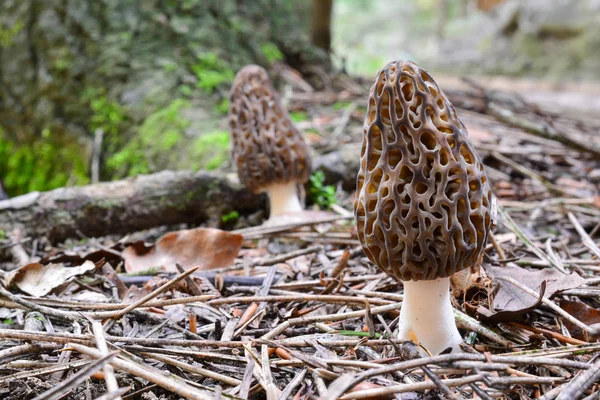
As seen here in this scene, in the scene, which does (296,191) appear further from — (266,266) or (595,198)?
(595,198)

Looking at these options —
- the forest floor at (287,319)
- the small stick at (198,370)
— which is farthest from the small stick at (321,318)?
the small stick at (198,370)

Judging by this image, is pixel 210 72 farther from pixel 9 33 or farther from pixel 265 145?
pixel 9 33

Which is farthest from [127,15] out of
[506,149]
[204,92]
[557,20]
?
[557,20]

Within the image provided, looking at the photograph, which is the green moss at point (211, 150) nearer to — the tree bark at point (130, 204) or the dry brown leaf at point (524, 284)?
the tree bark at point (130, 204)

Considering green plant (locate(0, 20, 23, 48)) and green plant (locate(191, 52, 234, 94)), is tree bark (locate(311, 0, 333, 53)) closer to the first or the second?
green plant (locate(191, 52, 234, 94))

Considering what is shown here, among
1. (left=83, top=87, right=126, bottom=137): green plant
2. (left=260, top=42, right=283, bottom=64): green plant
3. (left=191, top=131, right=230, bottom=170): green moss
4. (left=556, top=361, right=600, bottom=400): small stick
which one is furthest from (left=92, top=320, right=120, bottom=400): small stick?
(left=260, top=42, right=283, bottom=64): green plant
